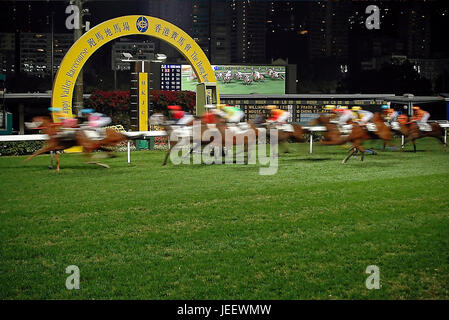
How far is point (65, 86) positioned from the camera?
15188 mm

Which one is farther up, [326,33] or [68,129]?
[326,33]

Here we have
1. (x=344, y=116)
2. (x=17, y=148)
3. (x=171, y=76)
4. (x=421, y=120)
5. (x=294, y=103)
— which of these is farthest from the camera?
(x=171, y=76)

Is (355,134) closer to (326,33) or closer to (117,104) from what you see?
(117,104)

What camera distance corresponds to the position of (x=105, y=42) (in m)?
15.7

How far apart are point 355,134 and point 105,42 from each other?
7.45 meters

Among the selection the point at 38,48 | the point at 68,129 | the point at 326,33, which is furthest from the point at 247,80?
the point at 38,48

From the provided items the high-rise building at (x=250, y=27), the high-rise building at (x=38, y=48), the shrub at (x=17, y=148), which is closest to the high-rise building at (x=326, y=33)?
the high-rise building at (x=250, y=27)

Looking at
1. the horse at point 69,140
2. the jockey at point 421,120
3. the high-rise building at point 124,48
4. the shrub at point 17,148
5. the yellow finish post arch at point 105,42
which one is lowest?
the shrub at point 17,148

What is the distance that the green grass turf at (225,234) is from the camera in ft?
15.6

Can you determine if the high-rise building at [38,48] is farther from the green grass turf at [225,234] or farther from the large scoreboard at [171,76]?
the green grass turf at [225,234]

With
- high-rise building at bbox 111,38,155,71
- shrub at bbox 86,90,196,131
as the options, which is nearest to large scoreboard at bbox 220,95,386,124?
shrub at bbox 86,90,196,131

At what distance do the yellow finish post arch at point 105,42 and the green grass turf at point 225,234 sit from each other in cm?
453

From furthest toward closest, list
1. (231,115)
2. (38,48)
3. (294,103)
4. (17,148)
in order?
(38,48) < (294,103) < (17,148) < (231,115)

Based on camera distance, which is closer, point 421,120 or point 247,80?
point 421,120
